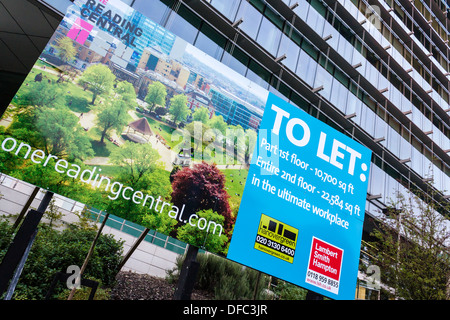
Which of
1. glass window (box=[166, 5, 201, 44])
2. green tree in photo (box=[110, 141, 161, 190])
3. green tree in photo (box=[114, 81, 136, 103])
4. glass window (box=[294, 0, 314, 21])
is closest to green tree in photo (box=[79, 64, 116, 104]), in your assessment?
green tree in photo (box=[114, 81, 136, 103])

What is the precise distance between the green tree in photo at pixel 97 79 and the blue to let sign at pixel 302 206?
16.1ft

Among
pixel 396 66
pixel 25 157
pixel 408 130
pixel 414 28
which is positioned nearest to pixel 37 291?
pixel 25 157

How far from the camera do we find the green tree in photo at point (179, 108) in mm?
10203

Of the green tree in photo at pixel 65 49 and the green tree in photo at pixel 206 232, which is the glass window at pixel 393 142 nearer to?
the green tree in photo at pixel 206 232

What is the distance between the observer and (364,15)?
22.2m

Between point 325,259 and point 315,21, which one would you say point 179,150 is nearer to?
point 325,259

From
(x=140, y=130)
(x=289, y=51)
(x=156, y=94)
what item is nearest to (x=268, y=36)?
(x=289, y=51)

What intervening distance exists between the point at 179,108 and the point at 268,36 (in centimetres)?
754

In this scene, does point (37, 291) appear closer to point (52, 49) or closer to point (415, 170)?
point (52, 49)

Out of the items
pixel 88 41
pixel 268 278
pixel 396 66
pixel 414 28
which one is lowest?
pixel 268 278

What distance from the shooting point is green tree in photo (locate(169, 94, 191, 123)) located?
1020 centimetres

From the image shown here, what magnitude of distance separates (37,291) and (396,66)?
2427cm

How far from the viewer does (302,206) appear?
11.2 metres

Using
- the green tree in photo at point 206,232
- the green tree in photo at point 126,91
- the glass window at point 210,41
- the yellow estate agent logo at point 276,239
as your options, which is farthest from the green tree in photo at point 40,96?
the glass window at point 210,41
